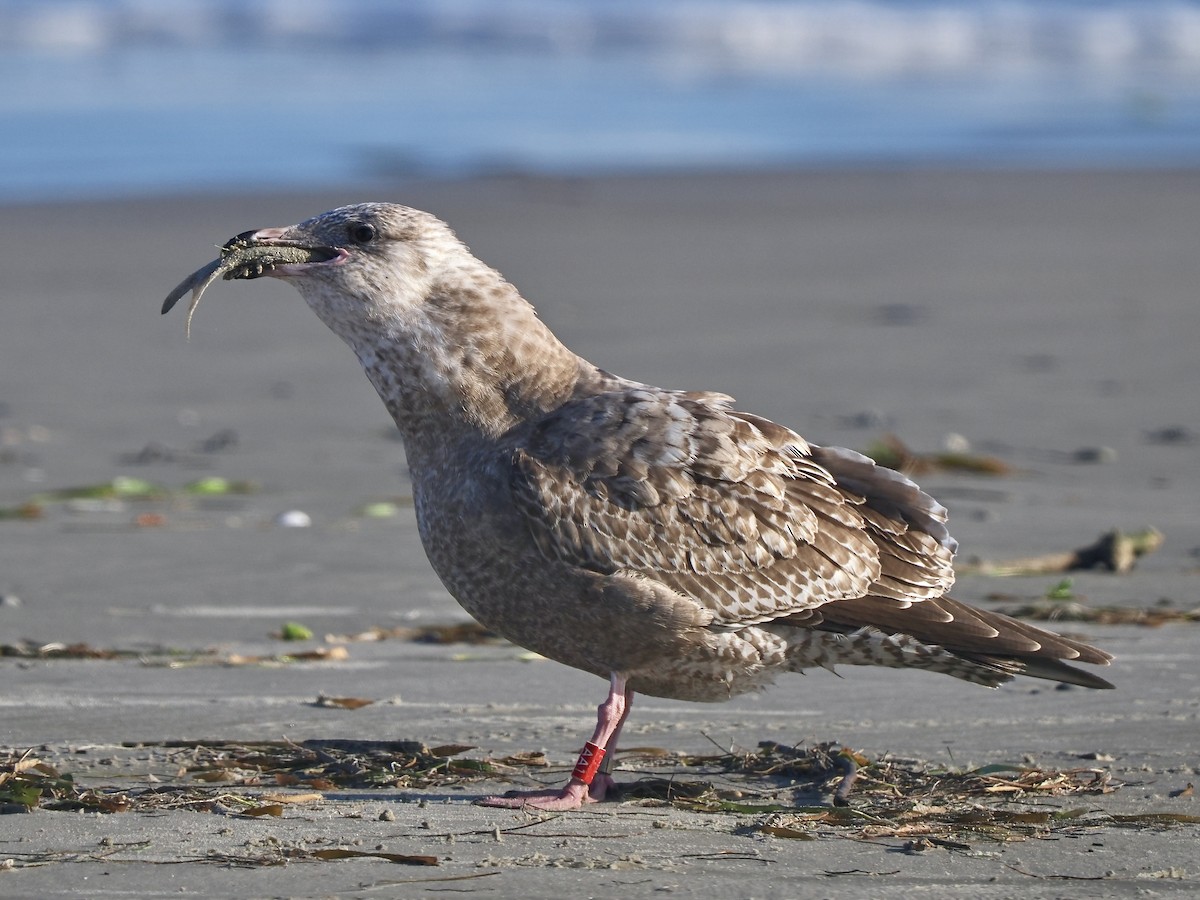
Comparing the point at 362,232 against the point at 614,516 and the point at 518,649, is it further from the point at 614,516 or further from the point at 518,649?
the point at 518,649

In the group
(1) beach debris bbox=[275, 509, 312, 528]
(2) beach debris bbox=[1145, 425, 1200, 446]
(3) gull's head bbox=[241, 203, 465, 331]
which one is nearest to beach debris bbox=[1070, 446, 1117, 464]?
(2) beach debris bbox=[1145, 425, 1200, 446]

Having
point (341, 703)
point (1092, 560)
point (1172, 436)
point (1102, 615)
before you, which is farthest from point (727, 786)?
point (1172, 436)

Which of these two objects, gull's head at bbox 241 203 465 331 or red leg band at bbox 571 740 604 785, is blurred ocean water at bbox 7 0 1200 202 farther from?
red leg band at bbox 571 740 604 785

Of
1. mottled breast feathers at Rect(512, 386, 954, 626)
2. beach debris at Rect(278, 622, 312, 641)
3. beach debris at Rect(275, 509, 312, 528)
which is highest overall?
beach debris at Rect(275, 509, 312, 528)

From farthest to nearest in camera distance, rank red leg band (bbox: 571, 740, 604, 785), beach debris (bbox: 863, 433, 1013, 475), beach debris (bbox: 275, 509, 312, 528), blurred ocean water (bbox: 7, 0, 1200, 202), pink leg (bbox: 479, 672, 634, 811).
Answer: blurred ocean water (bbox: 7, 0, 1200, 202) < beach debris (bbox: 863, 433, 1013, 475) < beach debris (bbox: 275, 509, 312, 528) < red leg band (bbox: 571, 740, 604, 785) < pink leg (bbox: 479, 672, 634, 811)

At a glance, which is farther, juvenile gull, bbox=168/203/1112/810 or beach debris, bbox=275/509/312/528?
beach debris, bbox=275/509/312/528

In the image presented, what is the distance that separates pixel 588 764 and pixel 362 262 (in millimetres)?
1545

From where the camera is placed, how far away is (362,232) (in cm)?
556

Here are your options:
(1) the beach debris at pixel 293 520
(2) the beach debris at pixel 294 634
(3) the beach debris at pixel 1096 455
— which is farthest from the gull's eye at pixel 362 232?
(3) the beach debris at pixel 1096 455

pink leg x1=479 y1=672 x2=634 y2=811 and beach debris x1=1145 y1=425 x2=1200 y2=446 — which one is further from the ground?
beach debris x1=1145 y1=425 x2=1200 y2=446

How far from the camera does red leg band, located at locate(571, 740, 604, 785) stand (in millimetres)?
5164

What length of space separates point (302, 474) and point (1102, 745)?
Answer: 5.00m

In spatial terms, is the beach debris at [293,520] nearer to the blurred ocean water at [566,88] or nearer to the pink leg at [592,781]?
the pink leg at [592,781]

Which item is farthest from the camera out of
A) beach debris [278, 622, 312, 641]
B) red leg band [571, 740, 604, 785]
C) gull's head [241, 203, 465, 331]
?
beach debris [278, 622, 312, 641]
